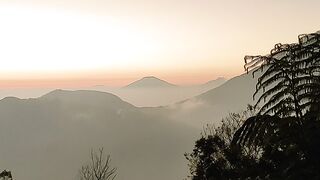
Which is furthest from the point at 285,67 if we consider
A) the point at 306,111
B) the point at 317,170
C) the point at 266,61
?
the point at 317,170

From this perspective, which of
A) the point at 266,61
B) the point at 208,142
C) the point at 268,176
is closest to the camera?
the point at 266,61

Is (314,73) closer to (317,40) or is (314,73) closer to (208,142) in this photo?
(317,40)

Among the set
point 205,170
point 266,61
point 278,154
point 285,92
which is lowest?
point 205,170

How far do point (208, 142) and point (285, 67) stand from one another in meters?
6.31

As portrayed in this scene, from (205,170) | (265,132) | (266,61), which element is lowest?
(205,170)

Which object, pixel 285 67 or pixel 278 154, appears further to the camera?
pixel 278 154

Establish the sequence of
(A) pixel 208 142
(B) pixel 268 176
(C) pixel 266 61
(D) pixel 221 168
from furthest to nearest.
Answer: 1. (A) pixel 208 142
2. (D) pixel 221 168
3. (B) pixel 268 176
4. (C) pixel 266 61

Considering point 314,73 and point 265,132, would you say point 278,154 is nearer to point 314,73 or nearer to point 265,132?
point 265,132

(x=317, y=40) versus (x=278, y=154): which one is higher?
(x=317, y=40)

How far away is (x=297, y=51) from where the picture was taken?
32.3 feet

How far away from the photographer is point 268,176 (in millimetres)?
11164

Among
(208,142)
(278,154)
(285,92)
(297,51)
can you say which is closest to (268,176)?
(278,154)

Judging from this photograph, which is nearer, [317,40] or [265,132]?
[317,40]

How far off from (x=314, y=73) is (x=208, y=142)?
6.37 metres
